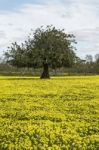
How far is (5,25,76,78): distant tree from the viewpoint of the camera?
247 ft

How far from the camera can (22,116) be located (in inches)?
901

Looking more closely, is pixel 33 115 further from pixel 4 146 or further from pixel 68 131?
pixel 4 146

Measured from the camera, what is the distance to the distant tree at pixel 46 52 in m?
75.2

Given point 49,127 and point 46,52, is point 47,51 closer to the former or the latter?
point 46,52

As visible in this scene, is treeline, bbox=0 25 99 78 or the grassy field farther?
treeline, bbox=0 25 99 78

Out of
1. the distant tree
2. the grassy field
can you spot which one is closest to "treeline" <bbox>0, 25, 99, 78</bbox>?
the distant tree

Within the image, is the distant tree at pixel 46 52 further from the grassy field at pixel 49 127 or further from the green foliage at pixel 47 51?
the grassy field at pixel 49 127

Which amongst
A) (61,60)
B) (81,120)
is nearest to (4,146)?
(81,120)

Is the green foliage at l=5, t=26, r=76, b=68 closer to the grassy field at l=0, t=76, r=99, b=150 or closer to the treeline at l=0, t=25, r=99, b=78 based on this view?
the treeline at l=0, t=25, r=99, b=78

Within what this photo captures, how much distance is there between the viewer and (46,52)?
75.4 metres

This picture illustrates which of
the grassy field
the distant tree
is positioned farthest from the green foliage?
the grassy field

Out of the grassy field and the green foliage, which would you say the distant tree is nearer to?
the green foliage

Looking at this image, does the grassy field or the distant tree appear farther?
the distant tree

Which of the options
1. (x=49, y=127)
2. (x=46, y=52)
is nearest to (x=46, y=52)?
(x=46, y=52)
